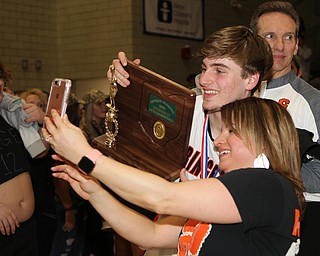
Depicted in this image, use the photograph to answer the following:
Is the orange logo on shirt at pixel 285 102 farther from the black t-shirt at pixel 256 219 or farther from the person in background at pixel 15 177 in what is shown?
the person in background at pixel 15 177

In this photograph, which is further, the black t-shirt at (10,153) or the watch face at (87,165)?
the black t-shirt at (10,153)

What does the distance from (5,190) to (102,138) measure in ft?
3.12

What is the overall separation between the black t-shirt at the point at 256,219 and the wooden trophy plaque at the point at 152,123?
0.45 metres

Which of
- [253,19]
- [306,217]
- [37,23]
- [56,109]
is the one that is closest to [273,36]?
[253,19]

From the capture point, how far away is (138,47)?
8219 mm

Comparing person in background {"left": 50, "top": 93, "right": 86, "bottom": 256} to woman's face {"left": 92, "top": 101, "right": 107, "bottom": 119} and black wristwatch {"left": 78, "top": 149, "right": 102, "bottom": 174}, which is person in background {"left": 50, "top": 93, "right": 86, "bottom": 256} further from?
black wristwatch {"left": 78, "top": 149, "right": 102, "bottom": 174}

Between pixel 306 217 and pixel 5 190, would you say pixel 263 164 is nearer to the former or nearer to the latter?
pixel 306 217

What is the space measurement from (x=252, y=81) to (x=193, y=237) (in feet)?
2.83

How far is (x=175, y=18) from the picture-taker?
8953mm

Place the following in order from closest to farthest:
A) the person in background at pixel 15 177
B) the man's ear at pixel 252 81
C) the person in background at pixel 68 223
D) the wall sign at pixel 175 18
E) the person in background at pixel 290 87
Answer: the man's ear at pixel 252 81, the person in background at pixel 290 87, the person in background at pixel 15 177, the person in background at pixel 68 223, the wall sign at pixel 175 18

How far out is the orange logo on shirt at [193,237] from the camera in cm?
178

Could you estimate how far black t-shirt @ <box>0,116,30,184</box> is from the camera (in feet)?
10.3

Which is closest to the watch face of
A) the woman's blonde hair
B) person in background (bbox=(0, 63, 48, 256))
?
the woman's blonde hair

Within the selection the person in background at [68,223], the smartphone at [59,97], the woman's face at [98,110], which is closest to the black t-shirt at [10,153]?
the smartphone at [59,97]
